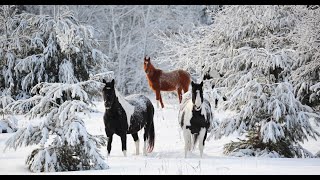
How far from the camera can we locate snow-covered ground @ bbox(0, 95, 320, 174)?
22.0 ft

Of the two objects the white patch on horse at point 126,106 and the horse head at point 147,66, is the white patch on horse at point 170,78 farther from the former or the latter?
the white patch on horse at point 126,106

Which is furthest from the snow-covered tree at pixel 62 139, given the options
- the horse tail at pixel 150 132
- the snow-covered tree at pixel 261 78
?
the snow-covered tree at pixel 261 78

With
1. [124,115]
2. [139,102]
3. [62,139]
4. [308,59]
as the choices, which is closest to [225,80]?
[308,59]

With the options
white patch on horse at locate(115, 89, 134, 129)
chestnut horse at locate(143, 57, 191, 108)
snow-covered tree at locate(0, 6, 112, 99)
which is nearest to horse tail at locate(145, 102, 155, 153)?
white patch on horse at locate(115, 89, 134, 129)

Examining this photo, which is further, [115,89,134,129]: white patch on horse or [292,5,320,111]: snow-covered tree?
[292,5,320,111]: snow-covered tree

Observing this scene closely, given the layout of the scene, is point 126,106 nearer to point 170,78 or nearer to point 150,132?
point 150,132

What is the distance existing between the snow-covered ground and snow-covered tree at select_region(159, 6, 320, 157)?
1.00 m

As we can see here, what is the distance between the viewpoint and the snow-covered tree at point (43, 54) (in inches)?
557

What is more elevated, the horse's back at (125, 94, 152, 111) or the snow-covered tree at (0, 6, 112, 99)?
the snow-covered tree at (0, 6, 112, 99)

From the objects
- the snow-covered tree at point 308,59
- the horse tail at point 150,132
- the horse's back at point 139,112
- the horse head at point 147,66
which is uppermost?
the snow-covered tree at point 308,59

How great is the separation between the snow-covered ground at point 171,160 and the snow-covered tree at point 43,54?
1745 mm

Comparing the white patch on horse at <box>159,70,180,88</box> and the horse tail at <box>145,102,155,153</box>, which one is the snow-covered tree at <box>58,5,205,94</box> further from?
the horse tail at <box>145,102,155,153</box>
